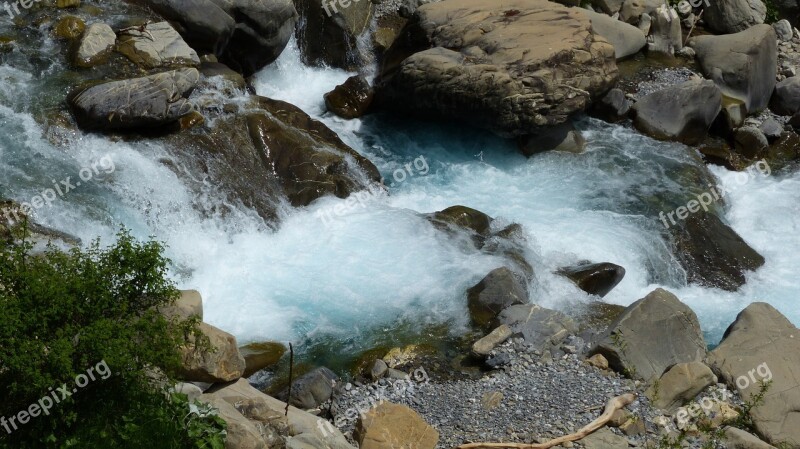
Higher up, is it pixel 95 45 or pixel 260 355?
pixel 95 45

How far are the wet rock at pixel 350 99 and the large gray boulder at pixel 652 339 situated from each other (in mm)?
7276

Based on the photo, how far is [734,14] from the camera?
20109mm

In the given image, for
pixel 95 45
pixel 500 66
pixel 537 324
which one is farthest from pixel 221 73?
pixel 537 324

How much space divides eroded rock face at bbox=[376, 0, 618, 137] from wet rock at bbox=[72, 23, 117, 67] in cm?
489

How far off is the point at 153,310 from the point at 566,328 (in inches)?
206

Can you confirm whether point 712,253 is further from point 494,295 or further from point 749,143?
point 494,295

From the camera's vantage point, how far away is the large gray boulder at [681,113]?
16.6 metres

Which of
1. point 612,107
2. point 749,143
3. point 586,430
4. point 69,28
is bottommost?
point 749,143

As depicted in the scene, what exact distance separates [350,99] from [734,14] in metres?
9.68

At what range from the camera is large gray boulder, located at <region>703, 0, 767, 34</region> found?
20078 millimetres

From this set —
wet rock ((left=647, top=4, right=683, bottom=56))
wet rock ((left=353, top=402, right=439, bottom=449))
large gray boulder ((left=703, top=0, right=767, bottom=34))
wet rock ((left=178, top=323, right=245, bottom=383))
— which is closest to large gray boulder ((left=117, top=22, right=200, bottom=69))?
wet rock ((left=178, top=323, right=245, bottom=383))

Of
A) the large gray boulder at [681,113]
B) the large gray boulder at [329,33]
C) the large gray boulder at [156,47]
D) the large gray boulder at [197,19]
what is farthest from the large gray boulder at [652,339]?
the large gray boulder at [329,33]

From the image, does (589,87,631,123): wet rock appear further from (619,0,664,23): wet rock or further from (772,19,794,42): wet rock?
(772,19,794,42): wet rock

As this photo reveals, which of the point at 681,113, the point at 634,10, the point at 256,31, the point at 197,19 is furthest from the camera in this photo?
the point at 634,10
